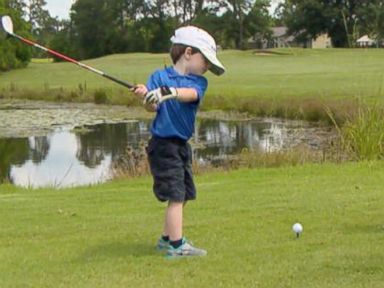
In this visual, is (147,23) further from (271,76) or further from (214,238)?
(214,238)

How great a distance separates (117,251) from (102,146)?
15.7m

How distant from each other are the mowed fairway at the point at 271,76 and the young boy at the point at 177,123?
16500 mm

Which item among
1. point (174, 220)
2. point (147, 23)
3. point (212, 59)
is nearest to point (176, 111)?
point (212, 59)

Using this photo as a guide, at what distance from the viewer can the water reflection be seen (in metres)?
16.5

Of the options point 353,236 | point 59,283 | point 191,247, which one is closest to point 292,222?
A: point 353,236

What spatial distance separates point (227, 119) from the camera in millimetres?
27859

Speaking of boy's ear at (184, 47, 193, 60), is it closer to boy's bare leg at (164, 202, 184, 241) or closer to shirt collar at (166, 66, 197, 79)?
shirt collar at (166, 66, 197, 79)

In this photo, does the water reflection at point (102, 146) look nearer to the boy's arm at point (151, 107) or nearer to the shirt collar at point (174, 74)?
the shirt collar at point (174, 74)

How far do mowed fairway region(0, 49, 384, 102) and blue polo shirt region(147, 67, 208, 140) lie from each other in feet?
54.2

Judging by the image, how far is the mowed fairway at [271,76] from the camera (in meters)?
30.9

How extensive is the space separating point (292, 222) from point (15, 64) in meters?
55.0

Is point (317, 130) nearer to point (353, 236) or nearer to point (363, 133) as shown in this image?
point (363, 133)

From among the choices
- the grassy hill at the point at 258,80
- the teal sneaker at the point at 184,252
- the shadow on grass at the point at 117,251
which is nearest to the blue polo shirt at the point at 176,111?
the teal sneaker at the point at 184,252

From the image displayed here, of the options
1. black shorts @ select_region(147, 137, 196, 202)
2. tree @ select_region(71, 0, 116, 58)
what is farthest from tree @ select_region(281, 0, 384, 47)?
black shorts @ select_region(147, 137, 196, 202)
